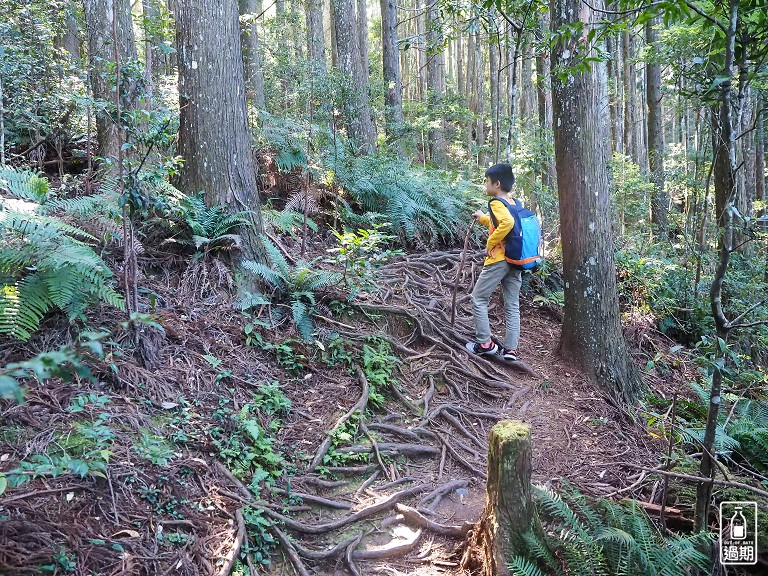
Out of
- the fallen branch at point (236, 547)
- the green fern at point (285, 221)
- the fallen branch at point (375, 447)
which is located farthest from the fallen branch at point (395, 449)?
the green fern at point (285, 221)

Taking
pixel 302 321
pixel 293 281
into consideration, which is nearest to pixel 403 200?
pixel 293 281

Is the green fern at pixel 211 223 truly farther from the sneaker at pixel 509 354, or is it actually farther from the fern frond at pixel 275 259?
the sneaker at pixel 509 354

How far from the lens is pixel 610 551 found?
328 cm

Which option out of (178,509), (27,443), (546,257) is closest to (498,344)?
(546,257)

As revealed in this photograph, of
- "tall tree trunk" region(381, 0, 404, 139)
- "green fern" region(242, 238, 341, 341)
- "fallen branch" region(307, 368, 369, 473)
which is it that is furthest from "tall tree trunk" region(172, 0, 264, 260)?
"tall tree trunk" region(381, 0, 404, 139)

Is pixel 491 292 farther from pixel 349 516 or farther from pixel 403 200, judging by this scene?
pixel 349 516

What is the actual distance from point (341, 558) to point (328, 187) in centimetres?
605

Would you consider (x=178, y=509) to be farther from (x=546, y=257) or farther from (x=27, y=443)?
(x=546, y=257)

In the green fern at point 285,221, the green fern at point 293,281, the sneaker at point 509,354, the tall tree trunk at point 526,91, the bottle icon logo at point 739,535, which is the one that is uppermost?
the tall tree trunk at point 526,91

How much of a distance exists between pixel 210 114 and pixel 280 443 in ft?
12.1

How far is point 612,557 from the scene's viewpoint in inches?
128

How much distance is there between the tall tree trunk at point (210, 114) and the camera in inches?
231

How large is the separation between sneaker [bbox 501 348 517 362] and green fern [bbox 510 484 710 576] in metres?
3.06

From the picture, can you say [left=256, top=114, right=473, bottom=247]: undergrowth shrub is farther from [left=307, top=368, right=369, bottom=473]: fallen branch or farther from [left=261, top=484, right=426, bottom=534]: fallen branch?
[left=261, top=484, right=426, bottom=534]: fallen branch
